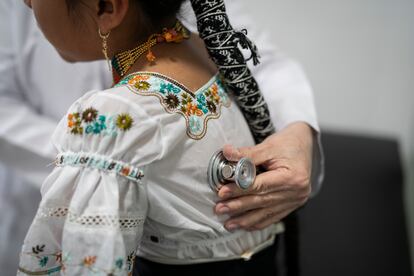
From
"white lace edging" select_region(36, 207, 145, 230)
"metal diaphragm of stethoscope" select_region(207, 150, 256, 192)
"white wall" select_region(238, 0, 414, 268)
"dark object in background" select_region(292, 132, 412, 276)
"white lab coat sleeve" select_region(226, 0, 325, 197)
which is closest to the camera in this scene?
"white lace edging" select_region(36, 207, 145, 230)

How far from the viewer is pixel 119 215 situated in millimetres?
540

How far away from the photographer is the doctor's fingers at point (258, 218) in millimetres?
708

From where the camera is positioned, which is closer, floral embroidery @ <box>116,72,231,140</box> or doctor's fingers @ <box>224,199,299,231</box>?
floral embroidery @ <box>116,72,231,140</box>

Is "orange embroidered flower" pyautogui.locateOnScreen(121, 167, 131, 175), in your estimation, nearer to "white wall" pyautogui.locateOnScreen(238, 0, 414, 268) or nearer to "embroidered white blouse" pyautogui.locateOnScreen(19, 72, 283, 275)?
"embroidered white blouse" pyautogui.locateOnScreen(19, 72, 283, 275)

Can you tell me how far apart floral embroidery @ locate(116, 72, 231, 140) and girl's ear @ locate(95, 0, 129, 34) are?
3.4 inches

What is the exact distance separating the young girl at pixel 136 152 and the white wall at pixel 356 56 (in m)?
1.43

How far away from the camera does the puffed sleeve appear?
525mm

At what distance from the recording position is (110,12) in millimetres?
617

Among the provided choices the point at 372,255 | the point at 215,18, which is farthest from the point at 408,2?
the point at 215,18

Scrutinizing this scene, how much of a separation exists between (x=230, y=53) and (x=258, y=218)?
11.2 inches

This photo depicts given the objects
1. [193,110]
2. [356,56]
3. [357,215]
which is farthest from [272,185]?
[356,56]

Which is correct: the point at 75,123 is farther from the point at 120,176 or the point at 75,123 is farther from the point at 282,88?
the point at 282,88

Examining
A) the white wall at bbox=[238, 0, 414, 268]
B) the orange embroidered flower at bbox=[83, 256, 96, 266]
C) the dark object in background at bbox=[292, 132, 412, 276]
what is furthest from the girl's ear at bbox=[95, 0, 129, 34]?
the white wall at bbox=[238, 0, 414, 268]

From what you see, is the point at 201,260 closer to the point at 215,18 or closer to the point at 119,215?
the point at 119,215
